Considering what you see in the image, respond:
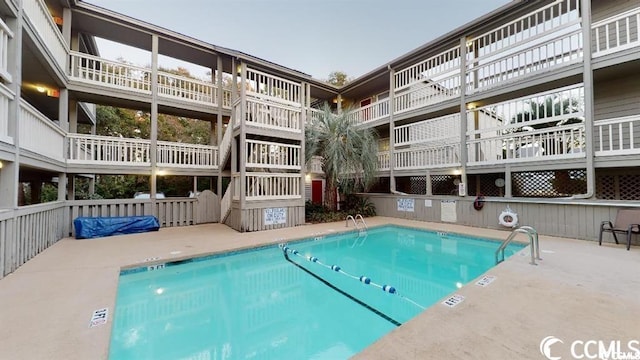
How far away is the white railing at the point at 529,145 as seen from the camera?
703 centimetres

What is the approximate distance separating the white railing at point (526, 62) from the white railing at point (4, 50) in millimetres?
11493

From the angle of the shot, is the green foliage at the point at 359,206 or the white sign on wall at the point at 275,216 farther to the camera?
the green foliage at the point at 359,206

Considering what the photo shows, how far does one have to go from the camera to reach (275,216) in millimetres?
8836

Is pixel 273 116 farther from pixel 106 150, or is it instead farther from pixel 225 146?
pixel 106 150

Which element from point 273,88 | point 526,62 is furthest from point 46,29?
point 526,62

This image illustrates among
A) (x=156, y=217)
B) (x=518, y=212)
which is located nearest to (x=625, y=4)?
(x=518, y=212)

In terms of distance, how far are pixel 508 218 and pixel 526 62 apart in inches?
192

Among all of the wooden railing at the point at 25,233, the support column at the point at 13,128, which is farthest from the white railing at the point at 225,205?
the support column at the point at 13,128

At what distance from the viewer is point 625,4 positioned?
23.7 ft

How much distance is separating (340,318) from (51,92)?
10816 mm

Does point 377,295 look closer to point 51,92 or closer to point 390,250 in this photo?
point 390,250

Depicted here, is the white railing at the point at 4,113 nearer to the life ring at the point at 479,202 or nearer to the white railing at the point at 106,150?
the white railing at the point at 106,150

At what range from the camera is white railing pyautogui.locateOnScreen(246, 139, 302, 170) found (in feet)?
27.9

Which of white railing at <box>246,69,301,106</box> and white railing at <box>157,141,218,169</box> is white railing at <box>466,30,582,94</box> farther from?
white railing at <box>157,141,218,169</box>
